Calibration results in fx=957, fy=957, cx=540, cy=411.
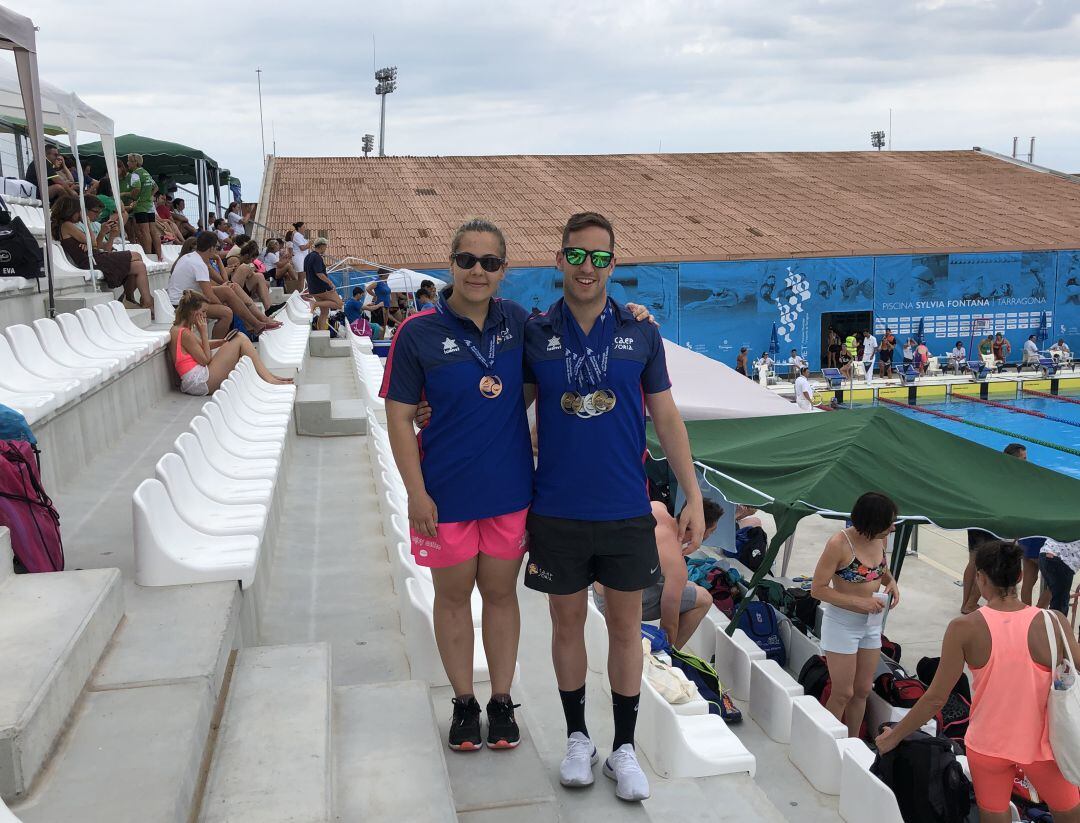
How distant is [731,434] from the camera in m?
8.18

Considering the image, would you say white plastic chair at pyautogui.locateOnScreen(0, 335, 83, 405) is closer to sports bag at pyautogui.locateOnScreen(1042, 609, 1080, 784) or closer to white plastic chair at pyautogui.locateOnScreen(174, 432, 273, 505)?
white plastic chair at pyautogui.locateOnScreen(174, 432, 273, 505)

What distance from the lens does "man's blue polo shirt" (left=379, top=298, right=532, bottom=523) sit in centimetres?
261

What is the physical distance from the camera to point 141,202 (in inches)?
491

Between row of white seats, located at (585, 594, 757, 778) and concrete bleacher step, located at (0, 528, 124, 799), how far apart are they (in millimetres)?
1773

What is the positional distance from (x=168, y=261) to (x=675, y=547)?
10.1 metres

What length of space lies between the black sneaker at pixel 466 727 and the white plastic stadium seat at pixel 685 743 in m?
1.19

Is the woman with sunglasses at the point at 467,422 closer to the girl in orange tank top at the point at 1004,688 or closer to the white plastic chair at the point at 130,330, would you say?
the girl in orange tank top at the point at 1004,688

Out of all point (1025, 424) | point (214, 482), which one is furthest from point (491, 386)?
point (1025, 424)

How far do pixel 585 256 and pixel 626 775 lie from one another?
58.9 inches

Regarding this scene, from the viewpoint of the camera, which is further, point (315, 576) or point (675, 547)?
point (675, 547)

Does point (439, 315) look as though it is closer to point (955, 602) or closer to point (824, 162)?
point (955, 602)

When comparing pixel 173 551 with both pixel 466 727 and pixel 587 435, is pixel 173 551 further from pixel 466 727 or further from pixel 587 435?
pixel 587 435

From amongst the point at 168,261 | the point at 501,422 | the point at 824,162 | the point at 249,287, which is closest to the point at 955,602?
the point at 501,422

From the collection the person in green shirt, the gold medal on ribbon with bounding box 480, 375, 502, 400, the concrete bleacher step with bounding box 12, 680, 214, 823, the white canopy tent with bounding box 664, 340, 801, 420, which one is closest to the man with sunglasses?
the gold medal on ribbon with bounding box 480, 375, 502, 400
